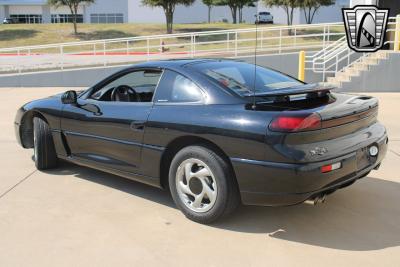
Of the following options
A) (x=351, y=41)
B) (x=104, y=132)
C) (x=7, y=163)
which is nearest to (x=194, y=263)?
(x=104, y=132)

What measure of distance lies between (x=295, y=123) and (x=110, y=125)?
2023 mm

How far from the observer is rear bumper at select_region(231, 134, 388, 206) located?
3.73 metres

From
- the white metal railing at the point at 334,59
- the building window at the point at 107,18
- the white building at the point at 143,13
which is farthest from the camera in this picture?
the building window at the point at 107,18

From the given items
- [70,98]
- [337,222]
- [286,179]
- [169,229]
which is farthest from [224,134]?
[70,98]

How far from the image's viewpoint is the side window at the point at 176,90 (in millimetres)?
4410

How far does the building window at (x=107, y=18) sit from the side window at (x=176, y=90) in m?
65.8

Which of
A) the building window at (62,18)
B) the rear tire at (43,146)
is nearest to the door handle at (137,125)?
the rear tire at (43,146)

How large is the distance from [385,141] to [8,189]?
3953 mm

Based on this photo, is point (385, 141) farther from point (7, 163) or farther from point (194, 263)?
point (7, 163)

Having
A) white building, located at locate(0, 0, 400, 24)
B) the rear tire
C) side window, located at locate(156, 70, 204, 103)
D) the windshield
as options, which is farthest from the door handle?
white building, located at locate(0, 0, 400, 24)

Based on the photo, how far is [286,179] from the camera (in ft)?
12.3

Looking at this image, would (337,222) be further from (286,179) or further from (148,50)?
(148,50)

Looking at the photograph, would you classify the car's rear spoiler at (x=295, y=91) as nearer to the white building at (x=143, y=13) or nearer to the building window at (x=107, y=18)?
the white building at (x=143, y=13)

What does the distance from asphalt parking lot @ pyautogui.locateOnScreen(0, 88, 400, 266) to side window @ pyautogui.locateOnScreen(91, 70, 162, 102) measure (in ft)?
3.30
